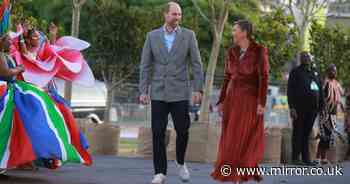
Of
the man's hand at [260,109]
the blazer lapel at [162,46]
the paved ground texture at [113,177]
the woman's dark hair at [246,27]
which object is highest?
the woman's dark hair at [246,27]

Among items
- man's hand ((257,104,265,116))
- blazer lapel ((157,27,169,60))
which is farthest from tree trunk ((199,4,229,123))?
man's hand ((257,104,265,116))

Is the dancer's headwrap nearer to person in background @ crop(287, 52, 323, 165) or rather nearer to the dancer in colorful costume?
the dancer in colorful costume

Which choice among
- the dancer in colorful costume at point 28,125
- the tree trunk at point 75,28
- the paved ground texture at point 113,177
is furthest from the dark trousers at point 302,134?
the dancer in colorful costume at point 28,125

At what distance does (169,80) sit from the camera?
9531 mm

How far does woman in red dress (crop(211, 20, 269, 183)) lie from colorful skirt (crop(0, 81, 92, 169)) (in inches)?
61.6

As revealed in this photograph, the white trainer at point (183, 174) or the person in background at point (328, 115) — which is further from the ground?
the person in background at point (328, 115)

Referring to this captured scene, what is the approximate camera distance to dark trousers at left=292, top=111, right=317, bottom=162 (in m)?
13.7

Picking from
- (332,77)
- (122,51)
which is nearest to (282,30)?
(122,51)

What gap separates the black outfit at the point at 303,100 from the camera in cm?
1362

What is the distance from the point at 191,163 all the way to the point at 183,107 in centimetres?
446

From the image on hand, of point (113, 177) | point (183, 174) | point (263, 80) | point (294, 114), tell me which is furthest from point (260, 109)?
point (294, 114)

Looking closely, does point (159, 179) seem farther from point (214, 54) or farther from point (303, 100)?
point (214, 54)

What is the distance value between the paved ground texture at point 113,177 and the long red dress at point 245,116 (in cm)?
96

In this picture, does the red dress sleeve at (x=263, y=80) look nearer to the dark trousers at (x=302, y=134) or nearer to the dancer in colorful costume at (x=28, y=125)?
the dancer in colorful costume at (x=28, y=125)
